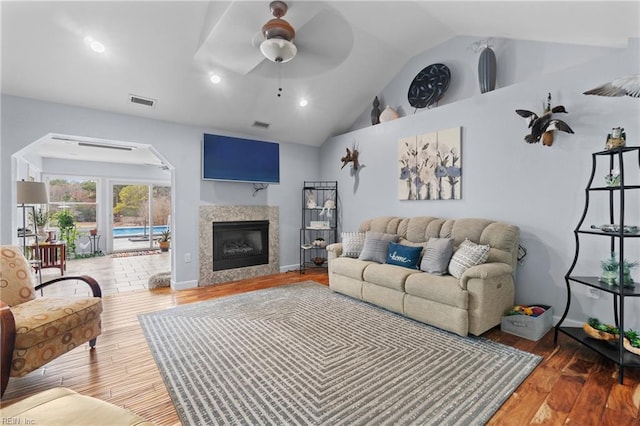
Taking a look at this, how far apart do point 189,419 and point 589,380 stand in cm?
268

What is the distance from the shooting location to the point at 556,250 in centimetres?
296

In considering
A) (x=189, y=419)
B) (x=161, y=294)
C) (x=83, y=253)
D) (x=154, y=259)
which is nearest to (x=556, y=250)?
(x=189, y=419)

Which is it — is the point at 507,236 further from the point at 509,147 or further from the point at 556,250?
the point at 509,147

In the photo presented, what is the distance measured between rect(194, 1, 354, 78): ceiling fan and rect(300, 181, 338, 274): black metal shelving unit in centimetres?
223

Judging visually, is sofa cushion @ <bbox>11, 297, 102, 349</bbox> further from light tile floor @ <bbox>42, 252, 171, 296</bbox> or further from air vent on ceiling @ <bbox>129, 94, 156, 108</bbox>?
air vent on ceiling @ <bbox>129, 94, 156, 108</bbox>

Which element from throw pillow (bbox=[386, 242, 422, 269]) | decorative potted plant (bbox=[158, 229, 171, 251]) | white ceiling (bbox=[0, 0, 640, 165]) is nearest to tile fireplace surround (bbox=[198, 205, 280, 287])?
white ceiling (bbox=[0, 0, 640, 165])

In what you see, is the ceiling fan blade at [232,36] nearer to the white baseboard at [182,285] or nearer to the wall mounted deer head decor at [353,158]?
the wall mounted deer head decor at [353,158]

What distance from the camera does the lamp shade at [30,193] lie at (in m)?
3.49

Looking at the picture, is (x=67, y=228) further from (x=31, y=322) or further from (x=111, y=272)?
(x=31, y=322)

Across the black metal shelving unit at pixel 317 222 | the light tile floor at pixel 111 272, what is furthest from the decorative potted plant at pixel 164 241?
the black metal shelving unit at pixel 317 222

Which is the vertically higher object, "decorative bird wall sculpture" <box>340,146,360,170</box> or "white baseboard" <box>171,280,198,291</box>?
"decorative bird wall sculpture" <box>340,146,360,170</box>

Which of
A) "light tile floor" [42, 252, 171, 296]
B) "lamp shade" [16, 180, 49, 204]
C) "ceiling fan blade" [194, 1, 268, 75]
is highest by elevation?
"ceiling fan blade" [194, 1, 268, 75]

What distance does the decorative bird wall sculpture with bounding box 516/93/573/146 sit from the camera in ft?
9.21

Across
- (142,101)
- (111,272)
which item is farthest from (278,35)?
(111,272)
